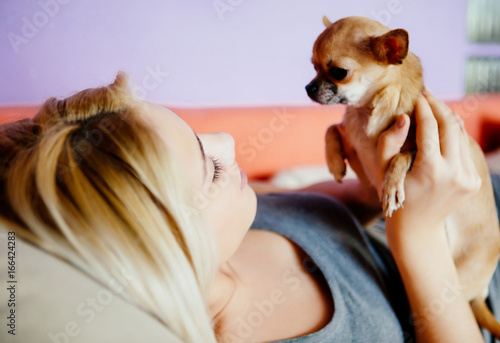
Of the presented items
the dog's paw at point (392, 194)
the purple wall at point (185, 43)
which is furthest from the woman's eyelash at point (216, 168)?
the purple wall at point (185, 43)

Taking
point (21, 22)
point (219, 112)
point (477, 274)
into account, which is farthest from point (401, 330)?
point (21, 22)

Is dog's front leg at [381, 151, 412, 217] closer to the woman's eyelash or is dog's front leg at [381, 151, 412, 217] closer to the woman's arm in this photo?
the woman's arm

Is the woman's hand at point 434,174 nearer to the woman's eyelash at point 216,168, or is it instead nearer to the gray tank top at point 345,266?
the gray tank top at point 345,266

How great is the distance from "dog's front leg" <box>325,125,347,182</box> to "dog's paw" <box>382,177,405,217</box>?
201 mm

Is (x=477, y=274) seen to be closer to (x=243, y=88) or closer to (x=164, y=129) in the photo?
(x=164, y=129)

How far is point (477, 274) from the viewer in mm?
949

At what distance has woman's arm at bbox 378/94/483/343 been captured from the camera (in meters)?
0.77

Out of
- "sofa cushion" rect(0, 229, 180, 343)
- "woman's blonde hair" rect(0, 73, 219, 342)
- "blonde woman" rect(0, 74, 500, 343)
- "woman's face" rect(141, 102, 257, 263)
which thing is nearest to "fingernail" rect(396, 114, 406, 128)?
"blonde woman" rect(0, 74, 500, 343)

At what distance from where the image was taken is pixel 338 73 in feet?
2.71

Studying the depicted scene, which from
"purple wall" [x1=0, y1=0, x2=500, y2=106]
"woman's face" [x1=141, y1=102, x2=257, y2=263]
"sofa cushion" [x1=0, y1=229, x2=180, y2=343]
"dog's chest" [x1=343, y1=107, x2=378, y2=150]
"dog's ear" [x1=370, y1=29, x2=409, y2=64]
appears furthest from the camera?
"purple wall" [x1=0, y1=0, x2=500, y2=106]

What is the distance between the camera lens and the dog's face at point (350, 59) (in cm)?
80

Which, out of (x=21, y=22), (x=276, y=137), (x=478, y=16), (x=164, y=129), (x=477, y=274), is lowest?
(x=477, y=274)

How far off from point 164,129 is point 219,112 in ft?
2.77

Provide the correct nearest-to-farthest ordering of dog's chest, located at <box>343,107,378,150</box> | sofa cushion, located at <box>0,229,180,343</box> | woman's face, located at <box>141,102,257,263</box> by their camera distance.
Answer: sofa cushion, located at <box>0,229,180,343</box>
woman's face, located at <box>141,102,257,263</box>
dog's chest, located at <box>343,107,378,150</box>
